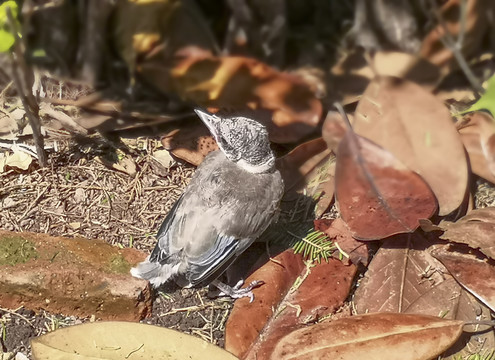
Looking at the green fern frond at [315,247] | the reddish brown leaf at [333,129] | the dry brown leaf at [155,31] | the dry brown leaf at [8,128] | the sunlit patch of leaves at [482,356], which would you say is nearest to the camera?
the sunlit patch of leaves at [482,356]

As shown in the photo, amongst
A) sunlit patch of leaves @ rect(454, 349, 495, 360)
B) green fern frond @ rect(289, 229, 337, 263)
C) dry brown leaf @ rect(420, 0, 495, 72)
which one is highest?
dry brown leaf @ rect(420, 0, 495, 72)

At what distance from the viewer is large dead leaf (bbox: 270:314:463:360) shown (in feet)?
8.23

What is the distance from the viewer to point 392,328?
2559 millimetres

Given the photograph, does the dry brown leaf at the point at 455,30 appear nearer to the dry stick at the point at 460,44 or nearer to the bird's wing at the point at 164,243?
the dry stick at the point at 460,44

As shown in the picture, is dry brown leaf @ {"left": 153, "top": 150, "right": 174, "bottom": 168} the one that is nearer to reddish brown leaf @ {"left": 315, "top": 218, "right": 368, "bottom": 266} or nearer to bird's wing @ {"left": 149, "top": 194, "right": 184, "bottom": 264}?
bird's wing @ {"left": 149, "top": 194, "right": 184, "bottom": 264}

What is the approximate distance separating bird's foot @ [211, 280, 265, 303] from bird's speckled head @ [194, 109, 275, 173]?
47 cm

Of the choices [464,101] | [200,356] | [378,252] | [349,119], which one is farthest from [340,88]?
[200,356]

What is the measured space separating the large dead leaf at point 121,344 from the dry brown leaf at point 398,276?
63 cm

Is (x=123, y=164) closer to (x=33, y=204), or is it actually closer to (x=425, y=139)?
(x=33, y=204)

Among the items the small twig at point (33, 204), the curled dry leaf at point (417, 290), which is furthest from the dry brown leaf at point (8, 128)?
the curled dry leaf at point (417, 290)

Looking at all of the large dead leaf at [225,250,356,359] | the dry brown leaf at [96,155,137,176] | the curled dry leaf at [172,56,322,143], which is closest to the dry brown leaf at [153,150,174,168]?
the dry brown leaf at [96,155,137,176]

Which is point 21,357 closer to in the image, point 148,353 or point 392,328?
point 148,353

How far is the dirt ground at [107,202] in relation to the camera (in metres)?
2.89

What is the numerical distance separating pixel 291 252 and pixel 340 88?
2.67 feet
